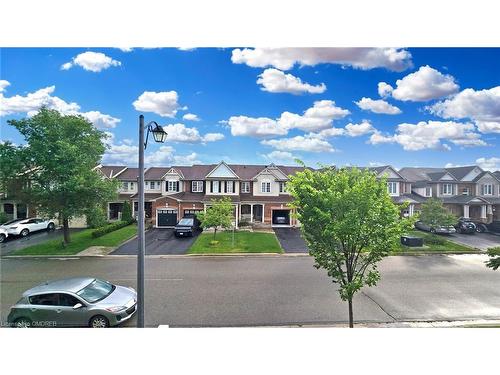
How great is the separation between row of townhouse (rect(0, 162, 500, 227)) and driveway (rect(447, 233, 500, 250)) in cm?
52

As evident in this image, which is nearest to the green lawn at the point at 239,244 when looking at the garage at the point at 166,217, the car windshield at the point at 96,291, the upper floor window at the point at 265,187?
the garage at the point at 166,217

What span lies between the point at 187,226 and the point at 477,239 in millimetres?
8556

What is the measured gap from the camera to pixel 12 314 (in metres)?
5.49

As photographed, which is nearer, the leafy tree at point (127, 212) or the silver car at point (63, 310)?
the silver car at point (63, 310)

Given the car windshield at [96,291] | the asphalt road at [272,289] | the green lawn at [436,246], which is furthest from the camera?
the green lawn at [436,246]

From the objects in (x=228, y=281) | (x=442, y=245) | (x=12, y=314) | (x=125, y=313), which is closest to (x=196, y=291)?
(x=228, y=281)

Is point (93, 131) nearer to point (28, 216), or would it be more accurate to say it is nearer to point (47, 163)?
point (47, 163)

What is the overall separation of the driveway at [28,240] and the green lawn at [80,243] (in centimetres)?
12

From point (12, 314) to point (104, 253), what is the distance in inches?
90.4

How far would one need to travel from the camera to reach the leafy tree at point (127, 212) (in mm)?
8188

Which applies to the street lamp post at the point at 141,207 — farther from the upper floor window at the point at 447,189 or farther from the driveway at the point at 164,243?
the upper floor window at the point at 447,189

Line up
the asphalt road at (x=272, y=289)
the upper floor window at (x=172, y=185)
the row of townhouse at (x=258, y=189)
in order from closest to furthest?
1. the asphalt road at (x=272, y=289)
2. the row of townhouse at (x=258, y=189)
3. the upper floor window at (x=172, y=185)

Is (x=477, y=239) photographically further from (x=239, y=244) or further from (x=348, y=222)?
(x=239, y=244)

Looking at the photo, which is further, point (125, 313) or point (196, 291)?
point (196, 291)
